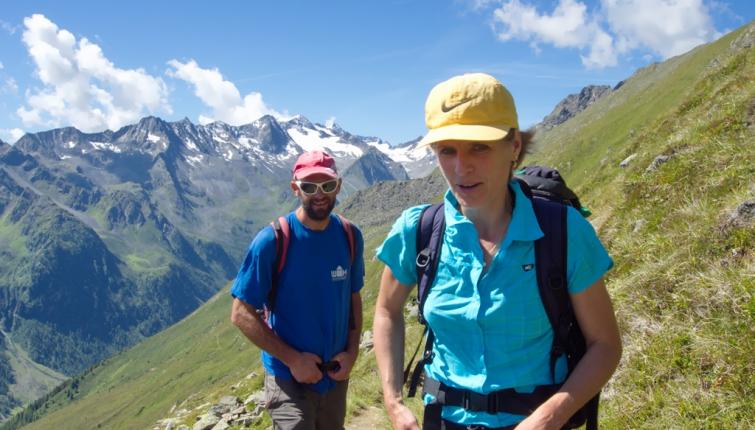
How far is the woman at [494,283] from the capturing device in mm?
3479

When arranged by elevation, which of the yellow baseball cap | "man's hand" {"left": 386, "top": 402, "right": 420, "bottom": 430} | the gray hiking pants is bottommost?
the gray hiking pants

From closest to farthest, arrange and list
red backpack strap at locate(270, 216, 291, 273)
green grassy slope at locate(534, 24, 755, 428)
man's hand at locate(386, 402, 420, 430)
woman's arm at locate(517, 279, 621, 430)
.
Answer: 1. woman's arm at locate(517, 279, 621, 430)
2. man's hand at locate(386, 402, 420, 430)
3. green grassy slope at locate(534, 24, 755, 428)
4. red backpack strap at locate(270, 216, 291, 273)

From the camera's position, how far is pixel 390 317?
4359mm

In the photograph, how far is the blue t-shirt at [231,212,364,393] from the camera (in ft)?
22.3

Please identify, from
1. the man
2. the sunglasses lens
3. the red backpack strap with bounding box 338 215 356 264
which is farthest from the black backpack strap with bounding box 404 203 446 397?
the red backpack strap with bounding box 338 215 356 264

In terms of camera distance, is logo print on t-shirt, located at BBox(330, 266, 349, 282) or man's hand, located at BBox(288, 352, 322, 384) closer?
man's hand, located at BBox(288, 352, 322, 384)

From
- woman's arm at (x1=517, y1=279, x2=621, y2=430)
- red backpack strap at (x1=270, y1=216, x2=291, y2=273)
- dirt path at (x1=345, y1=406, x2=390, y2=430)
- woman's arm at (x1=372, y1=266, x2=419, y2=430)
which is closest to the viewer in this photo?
woman's arm at (x1=517, y1=279, x2=621, y2=430)

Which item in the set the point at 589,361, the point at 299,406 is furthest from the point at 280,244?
the point at 589,361

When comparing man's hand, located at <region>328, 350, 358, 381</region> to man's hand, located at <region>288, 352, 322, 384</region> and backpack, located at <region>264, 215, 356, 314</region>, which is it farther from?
backpack, located at <region>264, 215, 356, 314</region>

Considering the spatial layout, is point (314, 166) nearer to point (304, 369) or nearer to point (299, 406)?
point (304, 369)

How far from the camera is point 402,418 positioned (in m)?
3.94

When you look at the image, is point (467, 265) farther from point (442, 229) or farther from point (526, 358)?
point (526, 358)

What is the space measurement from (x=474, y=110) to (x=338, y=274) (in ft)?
13.7

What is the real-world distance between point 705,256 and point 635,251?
2101 mm
